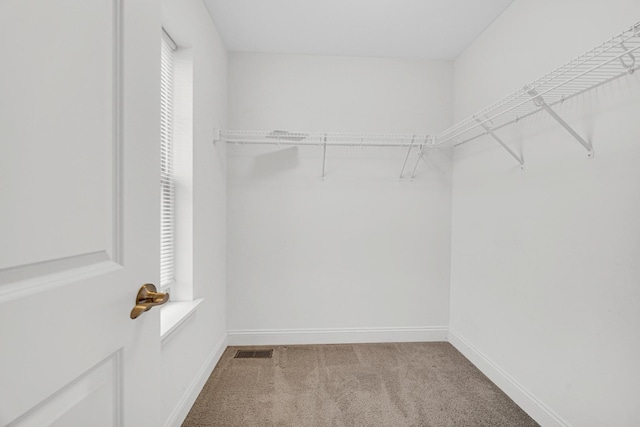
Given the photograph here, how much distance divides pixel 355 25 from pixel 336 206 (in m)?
1.37

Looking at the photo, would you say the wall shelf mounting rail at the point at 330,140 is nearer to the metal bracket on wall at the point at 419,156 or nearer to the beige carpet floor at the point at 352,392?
the metal bracket on wall at the point at 419,156

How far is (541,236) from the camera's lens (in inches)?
66.1

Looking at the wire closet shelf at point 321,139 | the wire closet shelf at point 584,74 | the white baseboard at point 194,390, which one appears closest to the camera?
the wire closet shelf at point 584,74

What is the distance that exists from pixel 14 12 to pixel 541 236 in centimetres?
211

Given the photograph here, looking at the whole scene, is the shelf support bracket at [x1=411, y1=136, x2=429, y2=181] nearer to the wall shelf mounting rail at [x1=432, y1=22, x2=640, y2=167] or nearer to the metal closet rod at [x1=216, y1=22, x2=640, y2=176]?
the metal closet rod at [x1=216, y1=22, x2=640, y2=176]

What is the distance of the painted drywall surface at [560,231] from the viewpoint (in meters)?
1.26

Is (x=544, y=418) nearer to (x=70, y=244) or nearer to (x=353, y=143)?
(x=353, y=143)

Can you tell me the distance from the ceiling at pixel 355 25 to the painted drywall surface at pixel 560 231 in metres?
0.24

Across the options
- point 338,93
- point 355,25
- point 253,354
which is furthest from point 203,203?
point 355,25

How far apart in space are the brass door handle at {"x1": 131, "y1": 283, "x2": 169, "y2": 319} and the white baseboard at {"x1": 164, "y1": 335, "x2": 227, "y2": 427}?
1.17 m

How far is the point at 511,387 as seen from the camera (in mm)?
1884

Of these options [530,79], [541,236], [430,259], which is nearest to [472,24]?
[530,79]

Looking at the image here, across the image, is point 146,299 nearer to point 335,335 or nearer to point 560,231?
point 560,231

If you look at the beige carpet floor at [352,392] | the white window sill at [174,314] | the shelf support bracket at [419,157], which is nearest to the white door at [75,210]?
the white window sill at [174,314]
